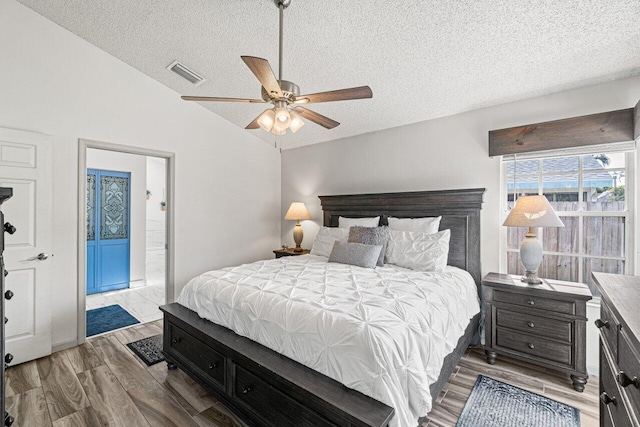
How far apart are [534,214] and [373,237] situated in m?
1.45

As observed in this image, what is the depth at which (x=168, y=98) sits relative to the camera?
373cm

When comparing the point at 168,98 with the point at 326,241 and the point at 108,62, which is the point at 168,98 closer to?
the point at 108,62

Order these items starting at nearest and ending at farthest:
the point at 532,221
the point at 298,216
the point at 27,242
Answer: the point at 532,221 → the point at 27,242 → the point at 298,216

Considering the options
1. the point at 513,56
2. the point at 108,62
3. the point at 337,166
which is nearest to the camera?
the point at 513,56

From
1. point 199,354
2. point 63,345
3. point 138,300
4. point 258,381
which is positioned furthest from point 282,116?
point 138,300

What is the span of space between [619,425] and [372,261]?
201cm

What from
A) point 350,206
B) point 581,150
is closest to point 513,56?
point 581,150

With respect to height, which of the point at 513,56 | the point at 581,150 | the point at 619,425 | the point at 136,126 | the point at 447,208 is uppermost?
the point at 513,56

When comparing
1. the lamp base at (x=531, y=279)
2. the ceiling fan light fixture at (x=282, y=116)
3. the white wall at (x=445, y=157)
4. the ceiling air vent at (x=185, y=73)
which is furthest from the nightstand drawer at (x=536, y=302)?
the ceiling air vent at (x=185, y=73)

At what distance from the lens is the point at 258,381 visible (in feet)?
5.69

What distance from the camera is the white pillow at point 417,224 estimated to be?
10.4ft

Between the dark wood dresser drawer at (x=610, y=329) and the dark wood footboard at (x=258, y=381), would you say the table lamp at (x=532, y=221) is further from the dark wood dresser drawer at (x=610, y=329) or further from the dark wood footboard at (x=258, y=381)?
the dark wood footboard at (x=258, y=381)

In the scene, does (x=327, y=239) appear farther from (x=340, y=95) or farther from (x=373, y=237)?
(x=340, y=95)

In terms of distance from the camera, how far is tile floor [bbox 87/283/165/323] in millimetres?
3910
